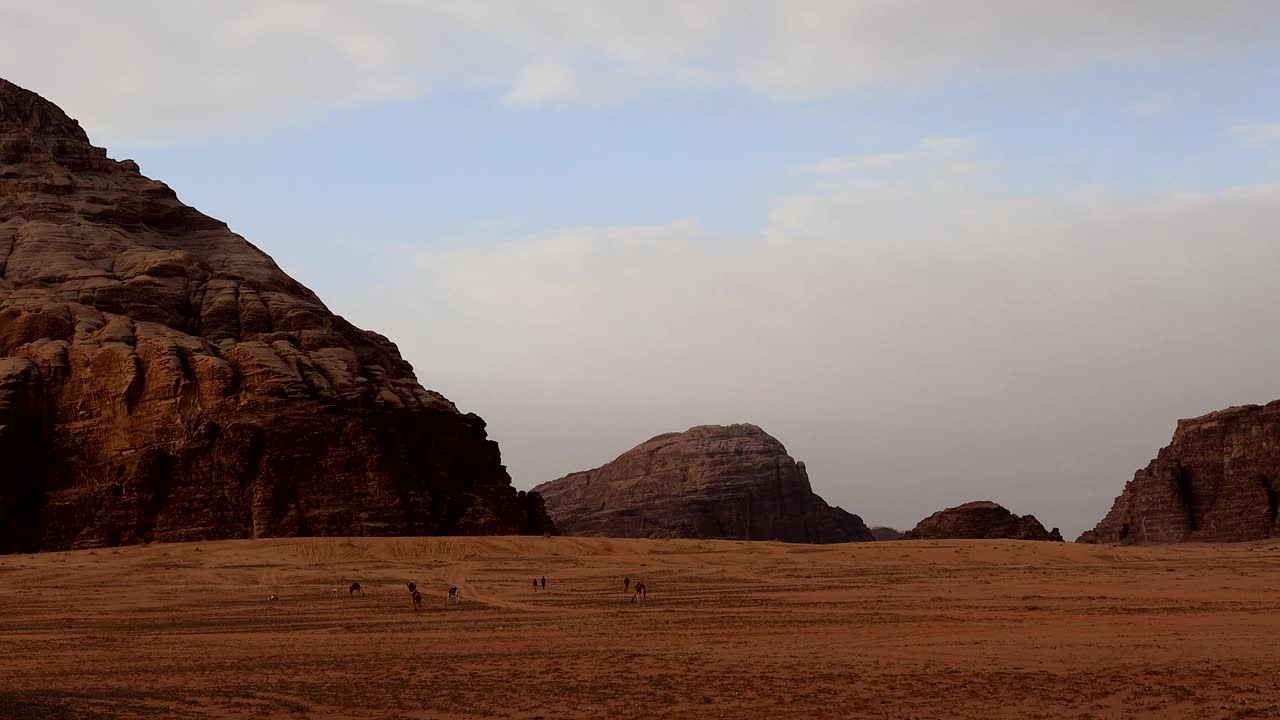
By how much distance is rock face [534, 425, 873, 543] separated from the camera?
11238cm

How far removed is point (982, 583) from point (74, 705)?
30.2m

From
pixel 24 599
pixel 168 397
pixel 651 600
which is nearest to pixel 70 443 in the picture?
pixel 168 397

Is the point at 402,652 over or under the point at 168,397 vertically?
under

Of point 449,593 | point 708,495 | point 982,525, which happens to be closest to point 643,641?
point 449,593

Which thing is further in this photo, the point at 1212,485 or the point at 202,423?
the point at 1212,485

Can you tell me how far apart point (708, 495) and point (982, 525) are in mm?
33371

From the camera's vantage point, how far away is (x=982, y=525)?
281 feet

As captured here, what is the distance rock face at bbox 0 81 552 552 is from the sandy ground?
31.2ft

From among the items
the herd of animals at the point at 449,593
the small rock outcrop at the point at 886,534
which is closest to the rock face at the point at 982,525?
the herd of animals at the point at 449,593

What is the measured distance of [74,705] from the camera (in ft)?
59.0

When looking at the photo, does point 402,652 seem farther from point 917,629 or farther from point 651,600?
point 651,600

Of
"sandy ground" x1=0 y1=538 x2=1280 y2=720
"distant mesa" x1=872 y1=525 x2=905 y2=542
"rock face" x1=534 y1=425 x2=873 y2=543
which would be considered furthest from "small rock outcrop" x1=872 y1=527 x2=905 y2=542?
"sandy ground" x1=0 y1=538 x2=1280 y2=720

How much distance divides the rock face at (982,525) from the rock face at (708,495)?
23.5 metres

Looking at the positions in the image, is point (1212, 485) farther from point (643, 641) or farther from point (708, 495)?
point (643, 641)
